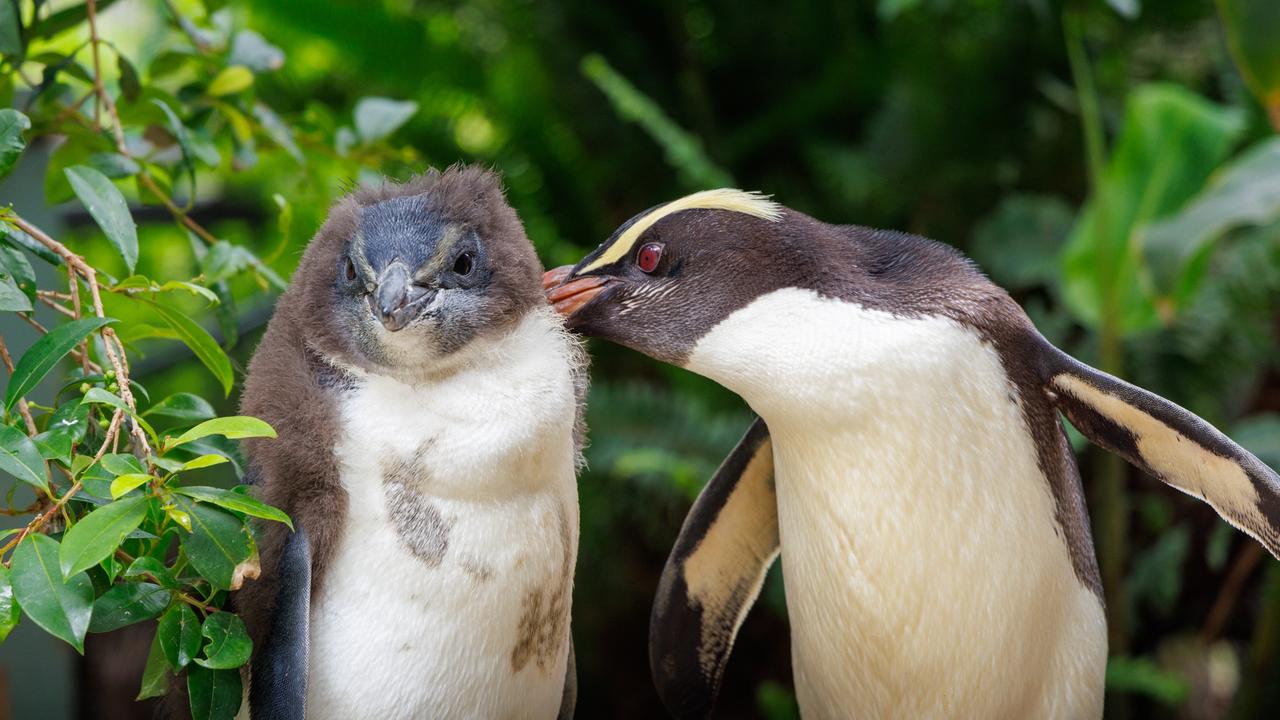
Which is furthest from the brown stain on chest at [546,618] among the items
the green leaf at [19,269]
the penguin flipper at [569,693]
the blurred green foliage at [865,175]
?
the blurred green foliage at [865,175]

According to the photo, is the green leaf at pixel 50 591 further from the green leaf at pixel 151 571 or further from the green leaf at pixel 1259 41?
the green leaf at pixel 1259 41

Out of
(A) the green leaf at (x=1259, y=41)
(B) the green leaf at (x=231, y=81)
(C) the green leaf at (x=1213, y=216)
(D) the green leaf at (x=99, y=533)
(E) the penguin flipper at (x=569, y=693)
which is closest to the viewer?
(D) the green leaf at (x=99, y=533)

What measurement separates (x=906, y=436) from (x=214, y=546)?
0.42 meters

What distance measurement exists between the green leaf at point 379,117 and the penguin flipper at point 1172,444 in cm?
58

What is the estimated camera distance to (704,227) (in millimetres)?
791

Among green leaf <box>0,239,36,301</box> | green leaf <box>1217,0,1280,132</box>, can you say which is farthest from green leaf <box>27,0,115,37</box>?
green leaf <box>1217,0,1280,132</box>

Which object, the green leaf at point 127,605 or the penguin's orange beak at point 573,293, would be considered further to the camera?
the penguin's orange beak at point 573,293

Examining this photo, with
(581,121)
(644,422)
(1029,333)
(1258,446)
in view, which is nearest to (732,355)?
(1029,333)

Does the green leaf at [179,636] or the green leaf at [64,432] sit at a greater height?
the green leaf at [64,432]

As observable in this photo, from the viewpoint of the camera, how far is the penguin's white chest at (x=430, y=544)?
67 centimetres

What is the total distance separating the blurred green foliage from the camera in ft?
6.17

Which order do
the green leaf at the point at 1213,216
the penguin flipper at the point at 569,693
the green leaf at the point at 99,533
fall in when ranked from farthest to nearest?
1. the green leaf at the point at 1213,216
2. the penguin flipper at the point at 569,693
3. the green leaf at the point at 99,533

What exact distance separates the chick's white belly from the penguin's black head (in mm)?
158

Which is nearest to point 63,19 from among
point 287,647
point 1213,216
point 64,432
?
point 64,432
